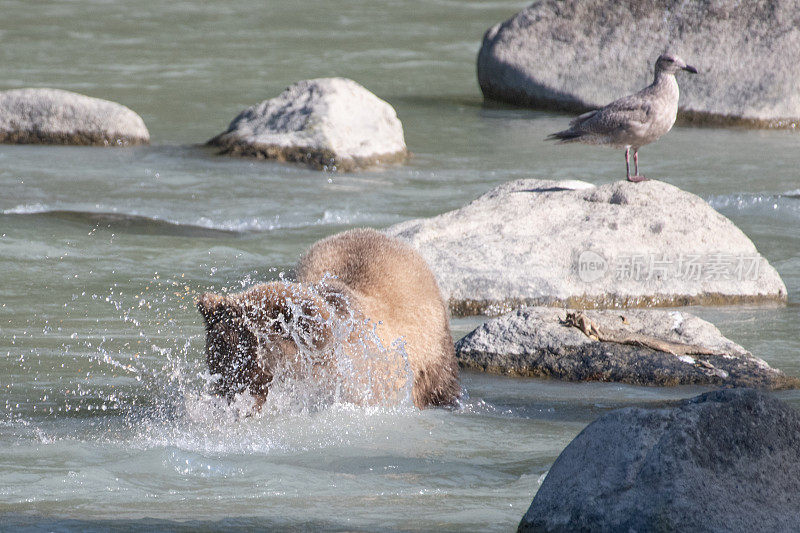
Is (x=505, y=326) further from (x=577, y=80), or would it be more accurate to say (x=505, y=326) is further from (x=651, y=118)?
(x=577, y=80)

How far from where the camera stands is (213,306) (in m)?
5.16

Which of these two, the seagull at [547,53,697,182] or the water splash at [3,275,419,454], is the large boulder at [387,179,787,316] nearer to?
the seagull at [547,53,697,182]

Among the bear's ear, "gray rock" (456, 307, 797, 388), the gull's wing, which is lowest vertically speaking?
"gray rock" (456, 307, 797, 388)

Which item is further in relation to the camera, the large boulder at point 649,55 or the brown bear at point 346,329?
the large boulder at point 649,55

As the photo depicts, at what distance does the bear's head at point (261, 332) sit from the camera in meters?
5.14

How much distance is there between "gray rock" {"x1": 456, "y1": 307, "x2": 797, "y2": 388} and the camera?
22.2ft

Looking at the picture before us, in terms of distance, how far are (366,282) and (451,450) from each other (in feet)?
3.37

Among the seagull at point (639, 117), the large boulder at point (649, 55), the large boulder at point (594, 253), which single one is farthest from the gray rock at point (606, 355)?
the large boulder at point (649, 55)

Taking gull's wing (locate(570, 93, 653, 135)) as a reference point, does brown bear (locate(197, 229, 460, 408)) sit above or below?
below

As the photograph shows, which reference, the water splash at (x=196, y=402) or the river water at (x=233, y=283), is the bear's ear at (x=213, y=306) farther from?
the river water at (x=233, y=283)

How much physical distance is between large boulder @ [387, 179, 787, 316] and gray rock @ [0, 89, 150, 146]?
288 inches

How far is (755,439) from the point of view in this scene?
3.95 m

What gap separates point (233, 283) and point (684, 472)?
572 centimetres

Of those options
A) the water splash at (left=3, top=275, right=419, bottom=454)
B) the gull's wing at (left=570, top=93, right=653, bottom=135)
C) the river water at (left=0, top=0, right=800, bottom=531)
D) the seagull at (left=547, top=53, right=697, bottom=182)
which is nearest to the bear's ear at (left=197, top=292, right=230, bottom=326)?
the water splash at (left=3, top=275, right=419, bottom=454)
